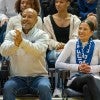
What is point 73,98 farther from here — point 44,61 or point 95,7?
point 95,7

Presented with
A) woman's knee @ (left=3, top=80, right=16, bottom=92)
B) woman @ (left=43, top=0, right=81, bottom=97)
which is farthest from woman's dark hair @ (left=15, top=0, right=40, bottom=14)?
→ woman's knee @ (left=3, top=80, right=16, bottom=92)

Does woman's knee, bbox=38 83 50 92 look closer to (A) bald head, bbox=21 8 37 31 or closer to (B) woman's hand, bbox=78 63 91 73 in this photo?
(B) woman's hand, bbox=78 63 91 73

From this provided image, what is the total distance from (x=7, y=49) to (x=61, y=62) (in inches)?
22.0

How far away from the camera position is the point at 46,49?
3.71 metres

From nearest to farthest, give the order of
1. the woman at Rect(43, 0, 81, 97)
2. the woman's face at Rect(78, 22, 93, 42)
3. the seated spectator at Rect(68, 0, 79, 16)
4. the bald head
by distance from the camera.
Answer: the bald head, the woman's face at Rect(78, 22, 93, 42), the woman at Rect(43, 0, 81, 97), the seated spectator at Rect(68, 0, 79, 16)

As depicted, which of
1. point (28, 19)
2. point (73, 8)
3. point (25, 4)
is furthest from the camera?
point (73, 8)

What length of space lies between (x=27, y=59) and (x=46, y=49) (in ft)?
0.73

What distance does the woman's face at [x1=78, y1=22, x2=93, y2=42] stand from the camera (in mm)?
3721

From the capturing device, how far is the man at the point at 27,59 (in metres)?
3.38

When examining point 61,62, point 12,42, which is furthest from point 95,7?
point 12,42

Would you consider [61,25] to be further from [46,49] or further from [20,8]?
[46,49]

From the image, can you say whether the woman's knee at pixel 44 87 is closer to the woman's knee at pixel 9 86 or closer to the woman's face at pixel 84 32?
the woman's knee at pixel 9 86

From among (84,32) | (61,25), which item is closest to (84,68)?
(84,32)

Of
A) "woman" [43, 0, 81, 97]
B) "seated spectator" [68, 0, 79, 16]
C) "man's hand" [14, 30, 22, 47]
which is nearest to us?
"man's hand" [14, 30, 22, 47]
